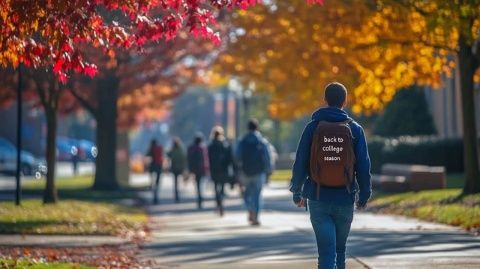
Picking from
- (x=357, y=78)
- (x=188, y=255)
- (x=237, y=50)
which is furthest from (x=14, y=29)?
(x=237, y=50)

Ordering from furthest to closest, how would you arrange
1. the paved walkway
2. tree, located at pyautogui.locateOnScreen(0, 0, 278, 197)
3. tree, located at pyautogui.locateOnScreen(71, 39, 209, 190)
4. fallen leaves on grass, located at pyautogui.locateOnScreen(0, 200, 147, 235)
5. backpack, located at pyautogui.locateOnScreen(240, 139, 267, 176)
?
1. tree, located at pyautogui.locateOnScreen(71, 39, 209, 190)
2. backpack, located at pyautogui.locateOnScreen(240, 139, 267, 176)
3. fallen leaves on grass, located at pyautogui.locateOnScreen(0, 200, 147, 235)
4. the paved walkway
5. tree, located at pyautogui.locateOnScreen(0, 0, 278, 197)

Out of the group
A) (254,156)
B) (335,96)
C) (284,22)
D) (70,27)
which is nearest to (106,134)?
(284,22)

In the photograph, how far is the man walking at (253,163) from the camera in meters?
20.6

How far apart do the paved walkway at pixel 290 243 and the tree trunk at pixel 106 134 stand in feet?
33.8

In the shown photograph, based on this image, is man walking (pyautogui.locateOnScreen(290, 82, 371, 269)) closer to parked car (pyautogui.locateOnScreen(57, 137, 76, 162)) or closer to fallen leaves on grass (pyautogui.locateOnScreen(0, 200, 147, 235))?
fallen leaves on grass (pyautogui.locateOnScreen(0, 200, 147, 235))

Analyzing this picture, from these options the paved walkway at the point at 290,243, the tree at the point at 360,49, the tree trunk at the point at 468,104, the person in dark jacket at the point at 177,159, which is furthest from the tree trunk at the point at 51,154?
the tree trunk at the point at 468,104

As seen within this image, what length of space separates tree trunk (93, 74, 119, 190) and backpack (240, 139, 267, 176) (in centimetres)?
1374

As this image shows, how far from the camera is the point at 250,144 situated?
20594mm

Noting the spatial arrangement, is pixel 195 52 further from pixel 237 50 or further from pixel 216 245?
pixel 216 245

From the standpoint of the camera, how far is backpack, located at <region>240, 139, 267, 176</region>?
20.6 metres

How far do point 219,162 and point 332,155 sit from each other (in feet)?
49.6

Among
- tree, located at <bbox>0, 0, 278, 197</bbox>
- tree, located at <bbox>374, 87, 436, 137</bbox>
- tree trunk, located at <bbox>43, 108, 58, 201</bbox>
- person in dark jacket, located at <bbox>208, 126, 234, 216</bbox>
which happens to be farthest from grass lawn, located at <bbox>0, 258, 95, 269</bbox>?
tree, located at <bbox>374, 87, 436, 137</bbox>

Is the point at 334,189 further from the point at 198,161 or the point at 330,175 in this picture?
the point at 198,161

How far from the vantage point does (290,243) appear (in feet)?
54.3
